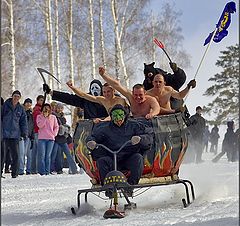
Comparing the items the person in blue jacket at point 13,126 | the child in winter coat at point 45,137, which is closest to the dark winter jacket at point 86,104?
the person in blue jacket at point 13,126

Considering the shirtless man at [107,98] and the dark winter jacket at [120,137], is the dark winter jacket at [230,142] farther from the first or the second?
the dark winter jacket at [120,137]

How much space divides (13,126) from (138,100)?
417cm

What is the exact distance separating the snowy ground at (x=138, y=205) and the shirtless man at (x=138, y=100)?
3.36 feet

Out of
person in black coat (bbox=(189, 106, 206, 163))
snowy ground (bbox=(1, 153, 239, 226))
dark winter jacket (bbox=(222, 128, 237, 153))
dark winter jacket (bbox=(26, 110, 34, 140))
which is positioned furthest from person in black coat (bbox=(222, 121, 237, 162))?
snowy ground (bbox=(1, 153, 239, 226))

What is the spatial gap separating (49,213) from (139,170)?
1010 mm

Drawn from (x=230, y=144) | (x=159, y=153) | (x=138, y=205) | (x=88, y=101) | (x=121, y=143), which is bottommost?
(x=138, y=205)

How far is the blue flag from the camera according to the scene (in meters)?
8.79

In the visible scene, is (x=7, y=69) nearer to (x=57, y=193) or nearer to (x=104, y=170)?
(x=57, y=193)

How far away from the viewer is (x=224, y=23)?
891 centimetres

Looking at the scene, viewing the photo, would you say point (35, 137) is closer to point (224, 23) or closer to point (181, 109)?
point (224, 23)

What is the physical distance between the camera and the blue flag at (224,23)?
8.79 metres

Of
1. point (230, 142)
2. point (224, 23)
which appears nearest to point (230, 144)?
point (230, 142)

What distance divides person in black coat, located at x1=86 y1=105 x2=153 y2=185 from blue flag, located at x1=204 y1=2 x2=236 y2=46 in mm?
3302

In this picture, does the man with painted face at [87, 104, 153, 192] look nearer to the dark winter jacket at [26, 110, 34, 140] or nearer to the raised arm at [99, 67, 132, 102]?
the raised arm at [99, 67, 132, 102]
